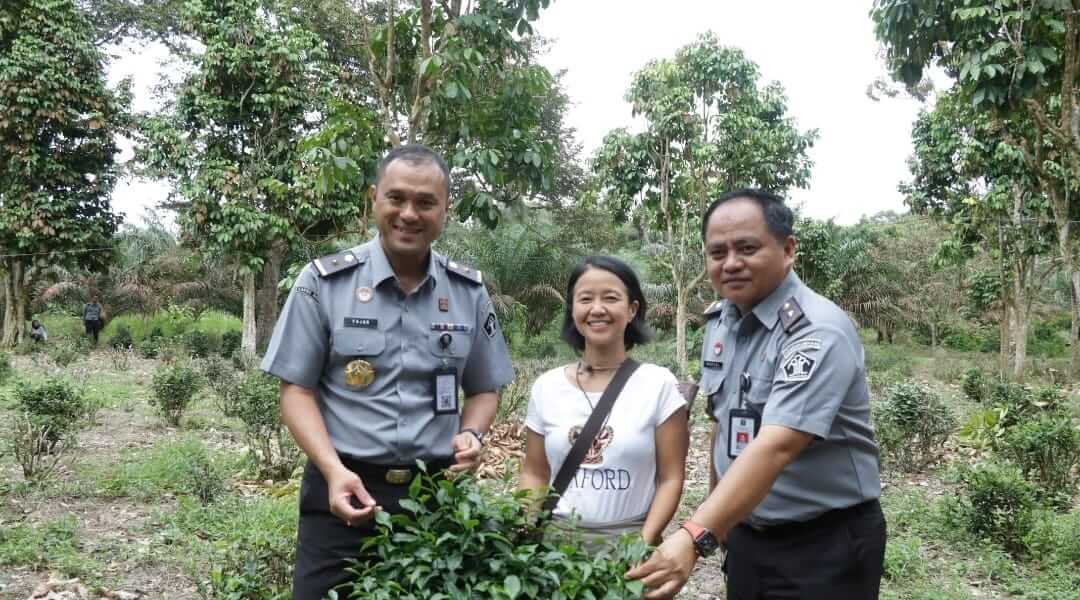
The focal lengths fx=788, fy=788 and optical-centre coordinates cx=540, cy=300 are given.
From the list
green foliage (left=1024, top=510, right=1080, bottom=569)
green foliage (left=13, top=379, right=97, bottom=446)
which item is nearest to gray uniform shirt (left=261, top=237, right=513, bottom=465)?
green foliage (left=1024, top=510, right=1080, bottom=569)

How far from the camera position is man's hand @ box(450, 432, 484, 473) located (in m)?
2.11

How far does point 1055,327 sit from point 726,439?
1150 inches

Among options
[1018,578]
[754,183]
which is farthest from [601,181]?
[1018,578]

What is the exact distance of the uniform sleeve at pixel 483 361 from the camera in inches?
93.9

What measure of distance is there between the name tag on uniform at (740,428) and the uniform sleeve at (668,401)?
21 cm

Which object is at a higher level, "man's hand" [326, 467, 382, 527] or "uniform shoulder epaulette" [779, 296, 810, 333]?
"uniform shoulder epaulette" [779, 296, 810, 333]

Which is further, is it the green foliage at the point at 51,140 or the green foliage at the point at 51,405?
the green foliage at the point at 51,140

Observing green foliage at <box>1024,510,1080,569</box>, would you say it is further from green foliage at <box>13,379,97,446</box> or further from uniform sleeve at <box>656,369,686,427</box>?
green foliage at <box>13,379,97,446</box>

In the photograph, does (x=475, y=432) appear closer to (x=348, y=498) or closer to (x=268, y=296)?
(x=348, y=498)

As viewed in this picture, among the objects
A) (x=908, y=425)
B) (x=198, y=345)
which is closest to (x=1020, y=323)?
(x=908, y=425)

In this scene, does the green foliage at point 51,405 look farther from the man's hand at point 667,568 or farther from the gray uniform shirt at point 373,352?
the man's hand at point 667,568

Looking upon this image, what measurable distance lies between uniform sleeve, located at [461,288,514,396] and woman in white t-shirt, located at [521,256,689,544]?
15cm

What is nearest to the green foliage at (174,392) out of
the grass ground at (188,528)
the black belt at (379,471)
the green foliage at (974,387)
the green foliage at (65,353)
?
the grass ground at (188,528)

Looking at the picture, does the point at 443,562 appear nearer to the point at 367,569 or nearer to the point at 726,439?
the point at 367,569
